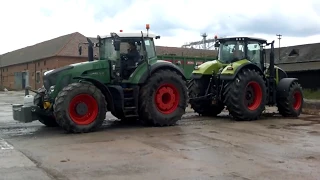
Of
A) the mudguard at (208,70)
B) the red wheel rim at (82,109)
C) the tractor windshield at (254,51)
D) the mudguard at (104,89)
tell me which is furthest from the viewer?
the tractor windshield at (254,51)

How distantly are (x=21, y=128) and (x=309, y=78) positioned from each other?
23882 millimetres

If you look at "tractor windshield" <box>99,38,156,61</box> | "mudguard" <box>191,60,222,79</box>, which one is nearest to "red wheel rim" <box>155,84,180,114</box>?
"tractor windshield" <box>99,38,156,61</box>

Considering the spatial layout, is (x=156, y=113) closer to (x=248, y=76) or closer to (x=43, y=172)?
(x=248, y=76)

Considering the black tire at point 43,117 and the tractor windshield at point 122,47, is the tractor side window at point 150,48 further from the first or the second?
the black tire at point 43,117

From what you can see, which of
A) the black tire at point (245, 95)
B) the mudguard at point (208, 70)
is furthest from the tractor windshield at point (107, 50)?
the black tire at point (245, 95)

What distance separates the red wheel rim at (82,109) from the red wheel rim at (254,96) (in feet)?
15.8

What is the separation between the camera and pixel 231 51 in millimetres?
13242

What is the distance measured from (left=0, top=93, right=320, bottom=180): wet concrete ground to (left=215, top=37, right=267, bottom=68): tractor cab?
2687 millimetres

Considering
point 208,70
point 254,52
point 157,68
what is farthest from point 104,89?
point 254,52

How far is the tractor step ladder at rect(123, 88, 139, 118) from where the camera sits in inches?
418

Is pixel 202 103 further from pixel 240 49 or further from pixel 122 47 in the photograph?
pixel 122 47

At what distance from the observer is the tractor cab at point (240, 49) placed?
13.0 m

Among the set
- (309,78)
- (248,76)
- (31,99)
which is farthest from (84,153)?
(309,78)

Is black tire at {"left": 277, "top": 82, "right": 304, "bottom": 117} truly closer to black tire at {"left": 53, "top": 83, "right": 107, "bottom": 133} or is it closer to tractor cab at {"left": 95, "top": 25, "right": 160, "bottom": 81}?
tractor cab at {"left": 95, "top": 25, "right": 160, "bottom": 81}
